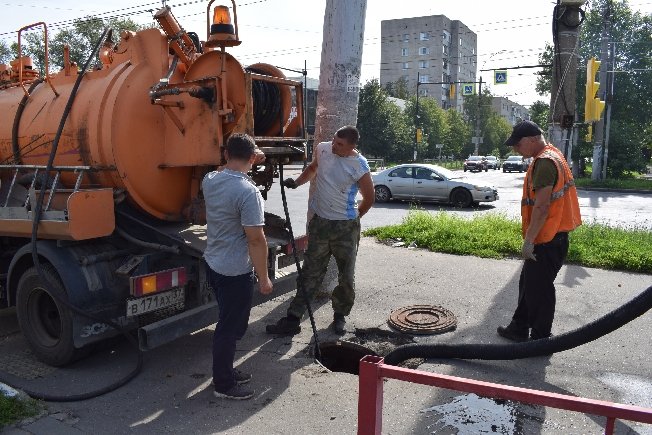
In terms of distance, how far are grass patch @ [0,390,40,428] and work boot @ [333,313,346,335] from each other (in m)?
2.56

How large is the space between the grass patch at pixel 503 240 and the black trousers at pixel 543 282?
139 inches

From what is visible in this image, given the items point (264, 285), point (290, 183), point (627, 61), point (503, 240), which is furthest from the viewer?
point (627, 61)

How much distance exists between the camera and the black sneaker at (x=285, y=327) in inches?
201

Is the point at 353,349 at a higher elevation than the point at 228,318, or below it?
below

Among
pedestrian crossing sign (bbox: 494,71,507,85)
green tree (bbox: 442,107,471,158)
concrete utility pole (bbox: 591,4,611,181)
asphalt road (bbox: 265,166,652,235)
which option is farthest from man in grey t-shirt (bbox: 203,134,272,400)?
green tree (bbox: 442,107,471,158)

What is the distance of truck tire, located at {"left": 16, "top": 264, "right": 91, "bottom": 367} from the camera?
173 inches

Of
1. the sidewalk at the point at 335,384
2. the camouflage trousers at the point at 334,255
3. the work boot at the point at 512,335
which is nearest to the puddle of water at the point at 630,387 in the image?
the sidewalk at the point at 335,384

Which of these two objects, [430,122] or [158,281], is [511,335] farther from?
[430,122]

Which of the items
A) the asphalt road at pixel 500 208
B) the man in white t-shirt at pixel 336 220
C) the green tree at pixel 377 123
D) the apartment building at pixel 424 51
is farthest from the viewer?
the apartment building at pixel 424 51

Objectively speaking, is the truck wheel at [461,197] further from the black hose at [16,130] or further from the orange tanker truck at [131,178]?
the black hose at [16,130]

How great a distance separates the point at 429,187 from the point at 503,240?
352 inches

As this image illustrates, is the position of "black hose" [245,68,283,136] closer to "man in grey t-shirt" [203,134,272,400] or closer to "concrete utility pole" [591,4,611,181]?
"man in grey t-shirt" [203,134,272,400]

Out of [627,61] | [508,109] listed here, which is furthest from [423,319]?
[508,109]

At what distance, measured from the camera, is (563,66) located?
8156 mm
